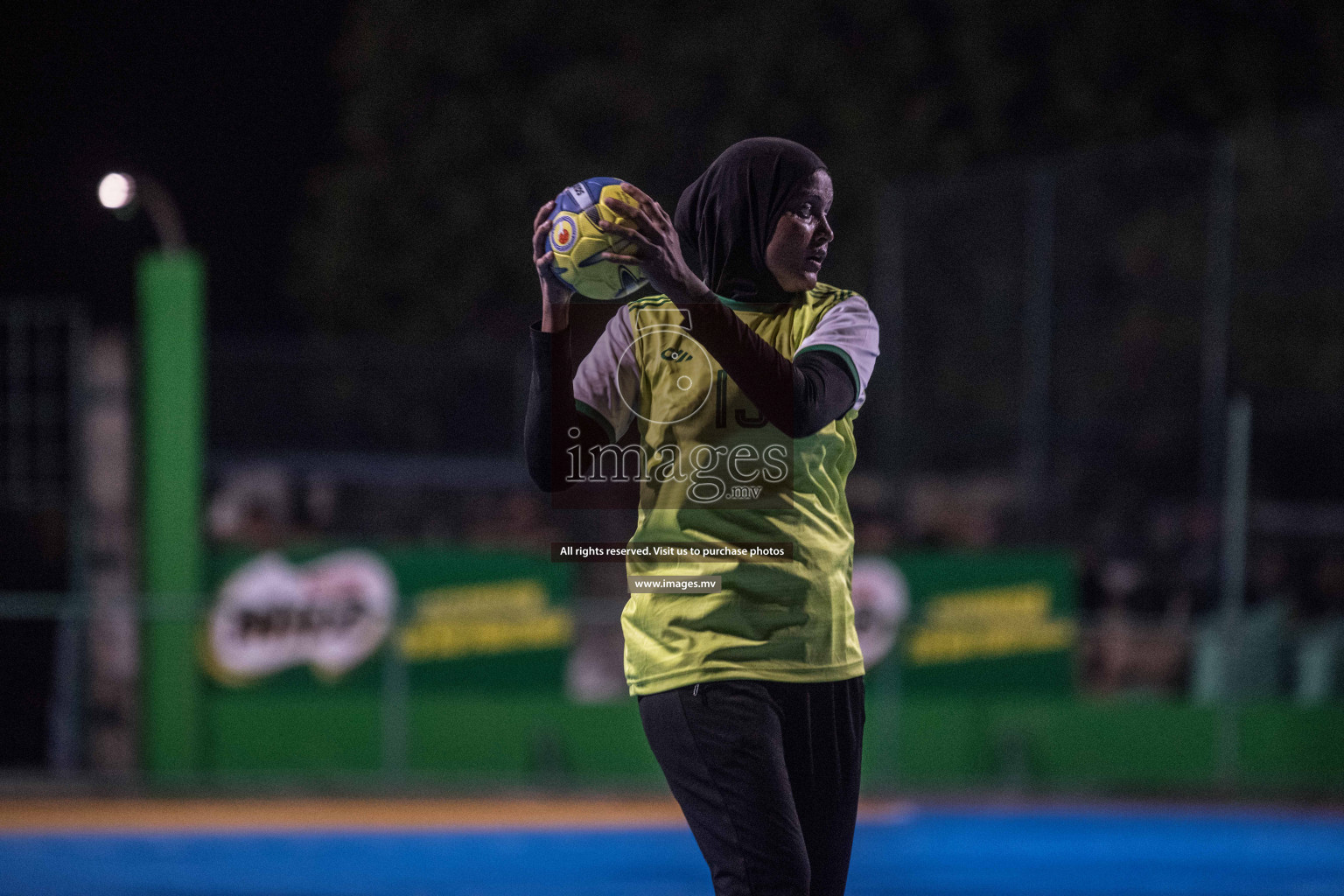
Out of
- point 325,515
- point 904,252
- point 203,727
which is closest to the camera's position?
point 203,727

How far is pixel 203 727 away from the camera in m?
10.7

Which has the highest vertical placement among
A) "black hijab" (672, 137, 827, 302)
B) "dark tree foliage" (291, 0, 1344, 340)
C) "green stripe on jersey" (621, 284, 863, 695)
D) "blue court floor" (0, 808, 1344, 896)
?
"dark tree foliage" (291, 0, 1344, 340)

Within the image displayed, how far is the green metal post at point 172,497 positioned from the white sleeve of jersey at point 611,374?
8.32 meters

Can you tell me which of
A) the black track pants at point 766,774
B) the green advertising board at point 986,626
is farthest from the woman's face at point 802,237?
the green advertising board at point 986,626

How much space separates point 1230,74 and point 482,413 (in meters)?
13.7

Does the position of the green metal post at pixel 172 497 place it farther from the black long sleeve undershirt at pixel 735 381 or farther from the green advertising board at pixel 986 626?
the black long sleeve undershirt at pixel 735 381

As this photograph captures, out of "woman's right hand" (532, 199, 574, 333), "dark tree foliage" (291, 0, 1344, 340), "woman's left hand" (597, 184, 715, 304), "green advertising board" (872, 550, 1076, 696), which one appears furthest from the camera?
"dark tree foliage" (291, 0, 1344, 340)

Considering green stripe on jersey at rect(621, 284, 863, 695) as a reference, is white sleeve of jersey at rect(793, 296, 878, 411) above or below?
above

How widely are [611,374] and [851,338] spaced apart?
405mm

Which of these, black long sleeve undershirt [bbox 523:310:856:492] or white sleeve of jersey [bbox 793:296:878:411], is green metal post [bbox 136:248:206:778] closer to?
black long sleeve undershirt [bbox 523:310:856:492]

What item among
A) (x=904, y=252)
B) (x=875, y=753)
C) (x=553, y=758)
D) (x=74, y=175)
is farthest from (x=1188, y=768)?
(x=74, y=175)

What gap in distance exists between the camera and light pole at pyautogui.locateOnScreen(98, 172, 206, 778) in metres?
10.6

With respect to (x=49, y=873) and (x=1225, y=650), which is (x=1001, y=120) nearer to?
(x=1225, y=650)

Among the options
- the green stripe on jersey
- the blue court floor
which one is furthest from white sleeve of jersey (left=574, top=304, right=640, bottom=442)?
the blue court floor
